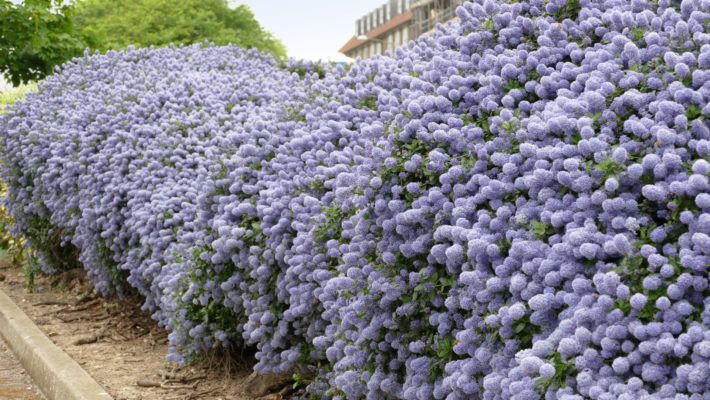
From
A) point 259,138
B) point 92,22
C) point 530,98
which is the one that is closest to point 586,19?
point 530,98

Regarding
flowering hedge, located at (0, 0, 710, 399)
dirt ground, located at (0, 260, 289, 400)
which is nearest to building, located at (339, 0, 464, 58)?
dirt ground, located at (0, 260, 289, 400)

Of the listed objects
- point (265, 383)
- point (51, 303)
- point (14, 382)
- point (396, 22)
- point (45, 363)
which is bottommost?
point (51, 303)

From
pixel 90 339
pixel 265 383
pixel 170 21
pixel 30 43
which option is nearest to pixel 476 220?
pixel 265 383

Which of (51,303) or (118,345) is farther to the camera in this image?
(51,303)

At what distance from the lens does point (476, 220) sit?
118 inches

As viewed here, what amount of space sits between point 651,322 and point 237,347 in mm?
3334

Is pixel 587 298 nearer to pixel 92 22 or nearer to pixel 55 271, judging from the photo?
pixel 55 271

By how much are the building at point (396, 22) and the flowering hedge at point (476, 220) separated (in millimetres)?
56874

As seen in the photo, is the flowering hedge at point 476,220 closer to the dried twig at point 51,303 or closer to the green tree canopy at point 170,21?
the dried twig at point 51,303

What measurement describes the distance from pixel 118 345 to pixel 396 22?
3080 inches

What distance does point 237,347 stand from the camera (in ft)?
17.2

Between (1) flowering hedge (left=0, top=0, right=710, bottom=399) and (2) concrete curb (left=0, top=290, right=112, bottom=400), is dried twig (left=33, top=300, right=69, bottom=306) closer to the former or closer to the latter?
(2) concrete curb (left=0, top=290, right=112, bottom=400)

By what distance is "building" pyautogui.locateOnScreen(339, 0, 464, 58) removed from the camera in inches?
2630

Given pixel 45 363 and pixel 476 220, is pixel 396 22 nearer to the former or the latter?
pixel 45 363
